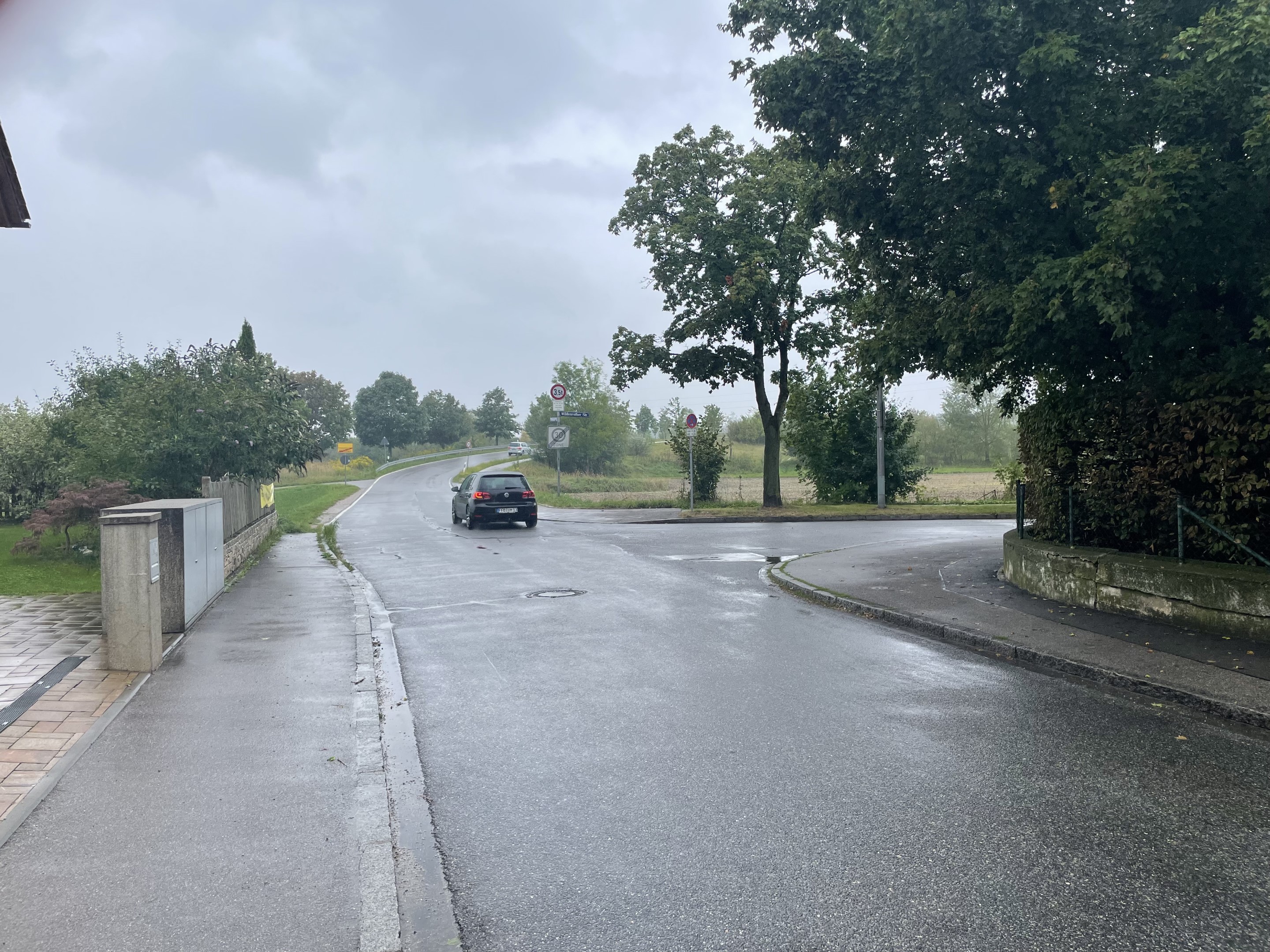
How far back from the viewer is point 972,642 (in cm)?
865

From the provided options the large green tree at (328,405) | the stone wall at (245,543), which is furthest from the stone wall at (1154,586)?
the large green tree at (328,405)

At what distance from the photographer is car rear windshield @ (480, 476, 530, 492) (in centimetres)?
2452

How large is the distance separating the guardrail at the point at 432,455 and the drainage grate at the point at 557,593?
64240 mm

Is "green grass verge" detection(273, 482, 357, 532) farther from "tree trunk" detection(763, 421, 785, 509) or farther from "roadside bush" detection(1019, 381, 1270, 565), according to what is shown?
"roadside bush" detection(1019, 381, 1270, 565)

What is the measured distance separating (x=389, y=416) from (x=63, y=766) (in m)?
112

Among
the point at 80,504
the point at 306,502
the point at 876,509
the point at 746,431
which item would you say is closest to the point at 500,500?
the point at 80,504

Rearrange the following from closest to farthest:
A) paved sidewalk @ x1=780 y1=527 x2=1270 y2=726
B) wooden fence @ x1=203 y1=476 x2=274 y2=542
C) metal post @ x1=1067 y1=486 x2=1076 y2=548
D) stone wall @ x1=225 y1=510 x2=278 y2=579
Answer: paved sidewalk @ x1=780 y1=527 x2=1270 y2=726
metal post @ x1=1067 y1=486 x2=1076 y2=548
stone wall @ x1=225 y1=510 x2=278 y2=579
wooden fence @ x1=203 y1=476 x2=274 y2=542

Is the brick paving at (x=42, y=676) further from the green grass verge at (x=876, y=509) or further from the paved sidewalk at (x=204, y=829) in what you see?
the green grass verge at (x=876, y=509)

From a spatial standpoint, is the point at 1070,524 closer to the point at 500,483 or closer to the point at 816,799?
the point at 816,799

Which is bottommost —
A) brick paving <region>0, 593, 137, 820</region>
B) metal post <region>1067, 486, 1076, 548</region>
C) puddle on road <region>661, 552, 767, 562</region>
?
puddle on road <region>661, 552, 767, 562</region>

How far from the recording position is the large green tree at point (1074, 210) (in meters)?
8.12

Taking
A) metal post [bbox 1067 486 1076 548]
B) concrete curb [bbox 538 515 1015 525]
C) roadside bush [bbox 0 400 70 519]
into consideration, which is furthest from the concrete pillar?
concrete curb [bbox 538 515 1015 525]

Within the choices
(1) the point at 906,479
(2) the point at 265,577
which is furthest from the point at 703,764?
(1) the point at 906,479

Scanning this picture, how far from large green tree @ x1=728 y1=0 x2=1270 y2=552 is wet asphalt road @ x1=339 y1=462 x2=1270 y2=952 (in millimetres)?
3287
